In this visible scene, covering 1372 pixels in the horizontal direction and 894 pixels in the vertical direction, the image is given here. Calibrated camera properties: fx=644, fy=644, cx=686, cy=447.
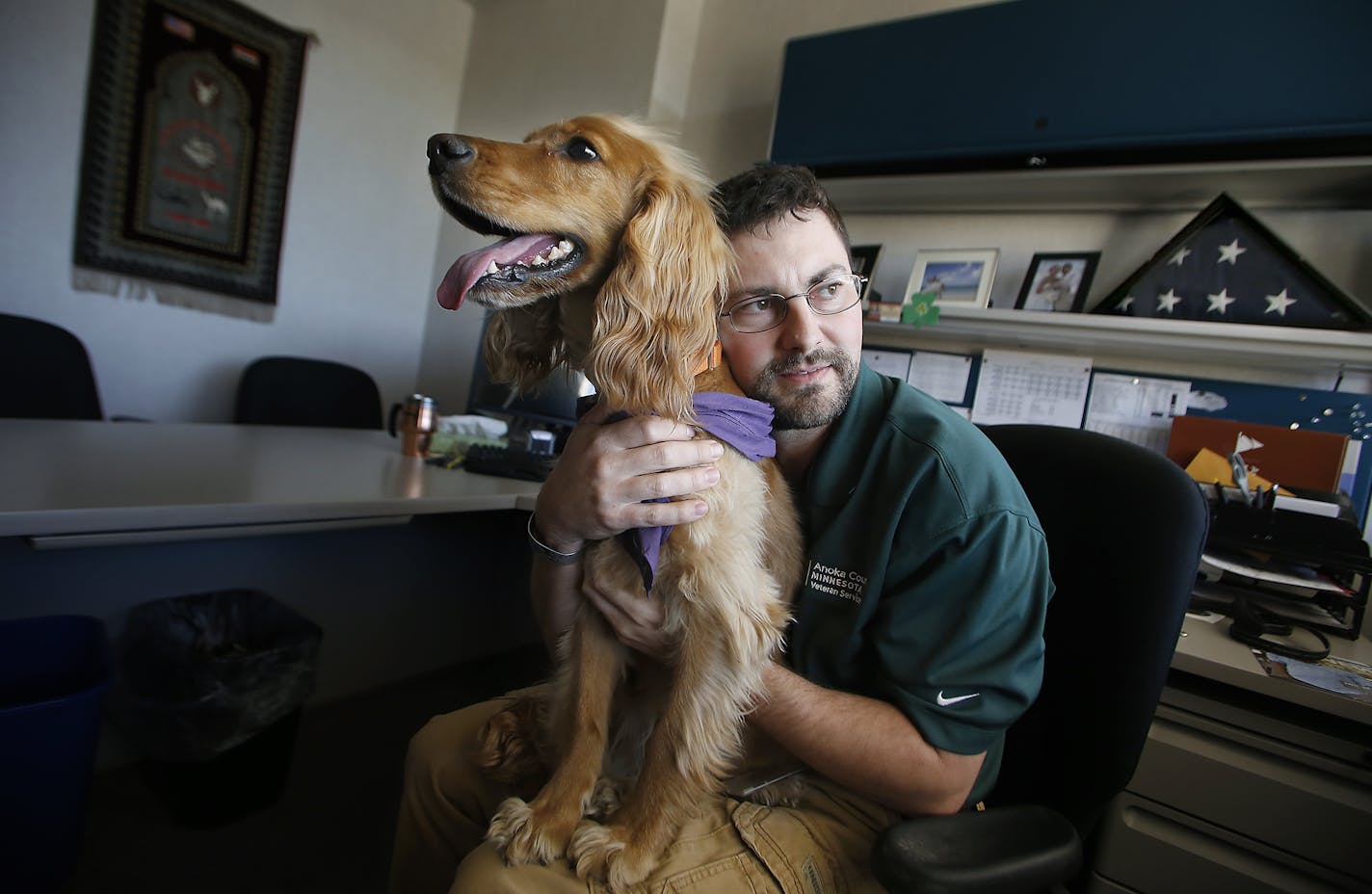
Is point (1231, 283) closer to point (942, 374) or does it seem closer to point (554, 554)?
point (942, 374)

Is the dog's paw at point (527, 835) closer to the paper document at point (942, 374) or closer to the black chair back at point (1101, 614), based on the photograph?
the black chair back at point (1101, 614)

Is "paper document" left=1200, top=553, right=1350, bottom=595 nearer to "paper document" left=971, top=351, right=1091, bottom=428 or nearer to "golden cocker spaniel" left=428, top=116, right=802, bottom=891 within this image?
"paper document" left=971, top=351, right=1091, bottom=428

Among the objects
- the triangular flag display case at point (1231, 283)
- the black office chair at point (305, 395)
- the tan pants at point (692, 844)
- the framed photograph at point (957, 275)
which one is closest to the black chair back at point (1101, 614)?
the tan pants at point (692, 844)

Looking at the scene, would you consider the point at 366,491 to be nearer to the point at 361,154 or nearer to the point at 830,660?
the point at 830,660

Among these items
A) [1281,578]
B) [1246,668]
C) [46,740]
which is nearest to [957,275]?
[1281,578]

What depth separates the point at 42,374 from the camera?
2.12 meters

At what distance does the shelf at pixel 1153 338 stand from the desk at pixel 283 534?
1.55 m

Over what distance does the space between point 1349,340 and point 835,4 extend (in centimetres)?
221

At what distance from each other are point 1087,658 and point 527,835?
797 mm

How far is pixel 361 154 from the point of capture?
345 centimetres

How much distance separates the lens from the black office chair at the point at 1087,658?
71 cm

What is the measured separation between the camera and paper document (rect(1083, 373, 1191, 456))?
1983 mm

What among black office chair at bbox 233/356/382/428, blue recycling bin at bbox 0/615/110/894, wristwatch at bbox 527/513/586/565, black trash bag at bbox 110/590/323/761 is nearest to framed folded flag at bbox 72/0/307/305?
black office chair at bbox 233/356/382/428

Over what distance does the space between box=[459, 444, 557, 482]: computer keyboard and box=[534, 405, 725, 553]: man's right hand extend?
106 centimetres
